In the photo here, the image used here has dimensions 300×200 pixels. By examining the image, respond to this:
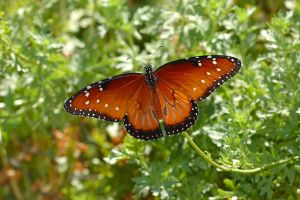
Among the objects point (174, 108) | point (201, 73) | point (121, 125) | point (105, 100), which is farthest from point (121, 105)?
point (121, 125)

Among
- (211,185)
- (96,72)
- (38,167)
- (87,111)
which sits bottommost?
(38,167)

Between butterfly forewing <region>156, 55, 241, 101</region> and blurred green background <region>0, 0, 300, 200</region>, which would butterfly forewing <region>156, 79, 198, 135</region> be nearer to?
butterfly forewing <region>156, 55, 241, 101</region>

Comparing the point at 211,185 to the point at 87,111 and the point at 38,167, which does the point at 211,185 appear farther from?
the point at 38,167

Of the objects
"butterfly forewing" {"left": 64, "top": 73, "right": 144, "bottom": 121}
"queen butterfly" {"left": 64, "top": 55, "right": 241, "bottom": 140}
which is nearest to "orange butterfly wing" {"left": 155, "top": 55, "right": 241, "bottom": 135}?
"queen butterfly" {"left": 64, "top": 55, "right": 241, "bottom": 140}

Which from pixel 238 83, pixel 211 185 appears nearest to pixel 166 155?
pixel 211 185

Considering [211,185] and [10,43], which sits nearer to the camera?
[211,185]

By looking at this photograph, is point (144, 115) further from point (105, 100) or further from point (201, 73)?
point (201, 73)
